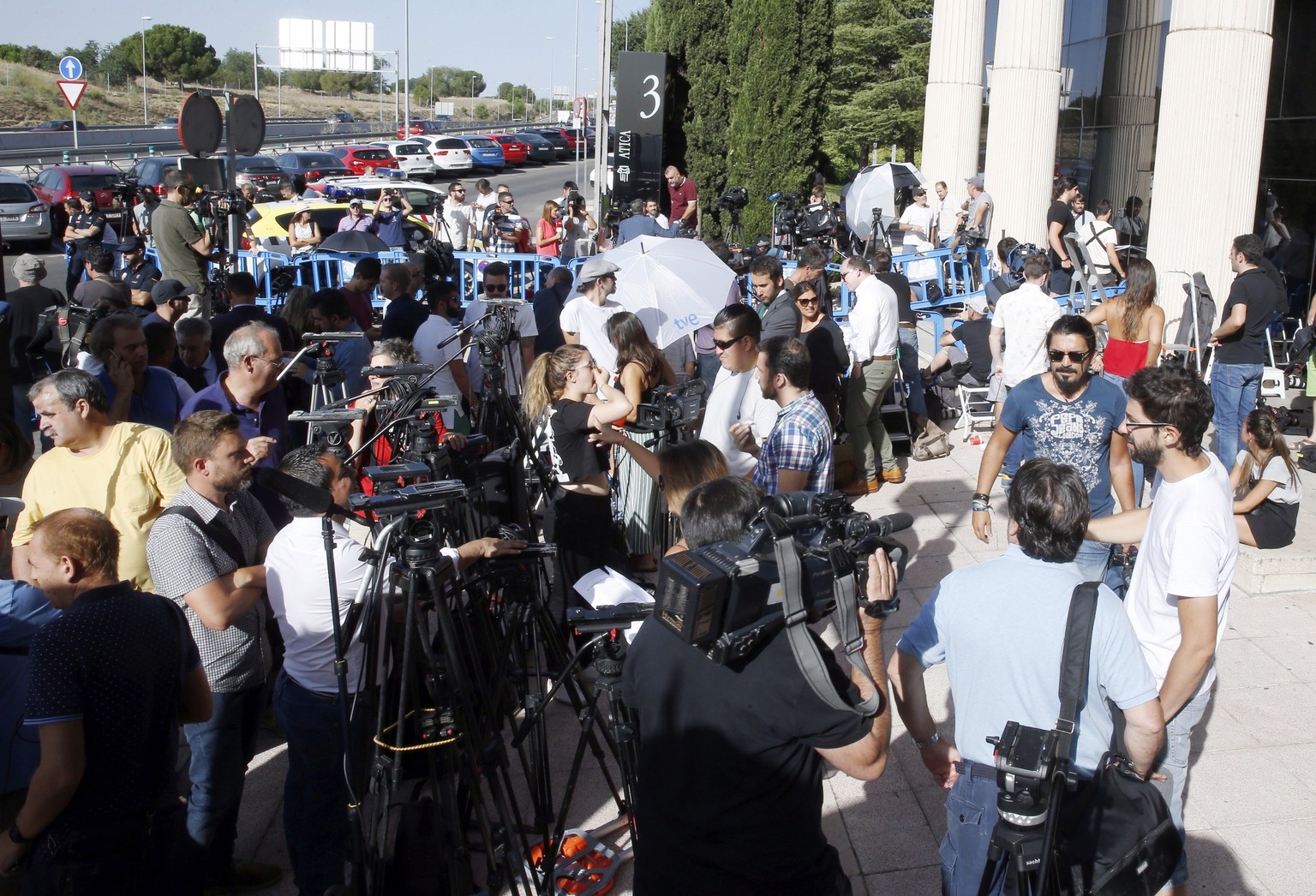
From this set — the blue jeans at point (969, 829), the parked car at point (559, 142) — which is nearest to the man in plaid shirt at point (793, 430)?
the blue jeans at point (969, 829)

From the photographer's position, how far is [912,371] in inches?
382

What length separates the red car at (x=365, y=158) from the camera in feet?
123

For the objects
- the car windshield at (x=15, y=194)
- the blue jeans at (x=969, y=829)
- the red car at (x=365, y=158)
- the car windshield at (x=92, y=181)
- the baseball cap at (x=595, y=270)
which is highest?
the red car at (x=365, y=158)

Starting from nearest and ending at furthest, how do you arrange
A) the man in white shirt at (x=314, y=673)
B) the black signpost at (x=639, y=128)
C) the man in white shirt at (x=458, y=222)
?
the man in white shirt at (x=314, y=673) → the man in white shirt at (x=458, y=222) → the black signpost at (x=639, y=128)

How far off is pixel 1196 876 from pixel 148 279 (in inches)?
355

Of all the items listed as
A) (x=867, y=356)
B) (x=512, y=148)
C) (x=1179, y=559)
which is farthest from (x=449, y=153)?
(x=1179, y=559)

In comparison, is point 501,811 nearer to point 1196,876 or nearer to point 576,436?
point 576,436

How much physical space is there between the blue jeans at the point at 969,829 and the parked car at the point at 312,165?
32.4 m

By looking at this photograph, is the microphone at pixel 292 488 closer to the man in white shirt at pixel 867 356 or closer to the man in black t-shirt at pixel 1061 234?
the man in white shirt at pixel 867 356

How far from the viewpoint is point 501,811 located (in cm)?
374

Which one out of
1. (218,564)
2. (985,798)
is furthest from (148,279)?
(985,798)

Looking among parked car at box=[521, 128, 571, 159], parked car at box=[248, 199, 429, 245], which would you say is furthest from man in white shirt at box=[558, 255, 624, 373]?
parked car at box=[521, 128, 571, 159]

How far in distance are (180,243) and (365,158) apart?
29.9m

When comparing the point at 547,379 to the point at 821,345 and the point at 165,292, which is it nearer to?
the point at 821,345
